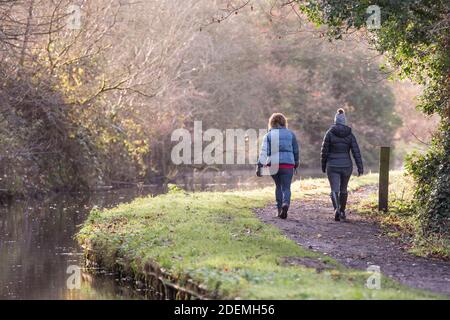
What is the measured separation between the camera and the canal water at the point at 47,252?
11.5 m

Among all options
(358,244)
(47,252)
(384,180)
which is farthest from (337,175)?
(47,252)

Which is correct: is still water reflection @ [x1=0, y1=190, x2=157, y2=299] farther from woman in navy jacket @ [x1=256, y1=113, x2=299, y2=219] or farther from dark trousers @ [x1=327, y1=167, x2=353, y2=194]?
dark trousers @ [x1=327, y1=167, x2=353, y2=194]

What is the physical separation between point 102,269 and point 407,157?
7166 mm

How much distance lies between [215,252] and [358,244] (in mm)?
3194

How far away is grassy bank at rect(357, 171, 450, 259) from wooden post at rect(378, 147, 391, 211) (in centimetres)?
19

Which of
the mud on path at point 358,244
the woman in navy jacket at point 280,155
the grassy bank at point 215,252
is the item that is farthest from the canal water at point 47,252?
the woman in navy jacket at point 280,155

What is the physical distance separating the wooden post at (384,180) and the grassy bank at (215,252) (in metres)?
2.69

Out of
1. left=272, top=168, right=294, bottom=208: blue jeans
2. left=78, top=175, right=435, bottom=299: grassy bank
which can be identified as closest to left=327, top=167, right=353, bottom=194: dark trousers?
left=272, top=168, right=294, bottom=208: blue jeans

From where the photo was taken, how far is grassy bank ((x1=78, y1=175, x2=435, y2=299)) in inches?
374

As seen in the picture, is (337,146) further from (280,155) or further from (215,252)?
(215,252)

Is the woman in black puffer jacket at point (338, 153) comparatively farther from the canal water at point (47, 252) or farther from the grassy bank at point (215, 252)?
the canal water at point (47, 252)

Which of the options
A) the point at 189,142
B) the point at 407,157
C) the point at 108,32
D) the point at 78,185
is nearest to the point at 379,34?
the point at 407,157

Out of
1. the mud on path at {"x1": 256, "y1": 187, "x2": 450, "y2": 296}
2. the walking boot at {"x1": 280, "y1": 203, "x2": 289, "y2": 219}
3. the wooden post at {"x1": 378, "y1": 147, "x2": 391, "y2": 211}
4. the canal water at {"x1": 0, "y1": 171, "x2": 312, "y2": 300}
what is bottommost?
the canal water at {"x1": 0, "y1": 171, "x2": 312, "y2": 300}
